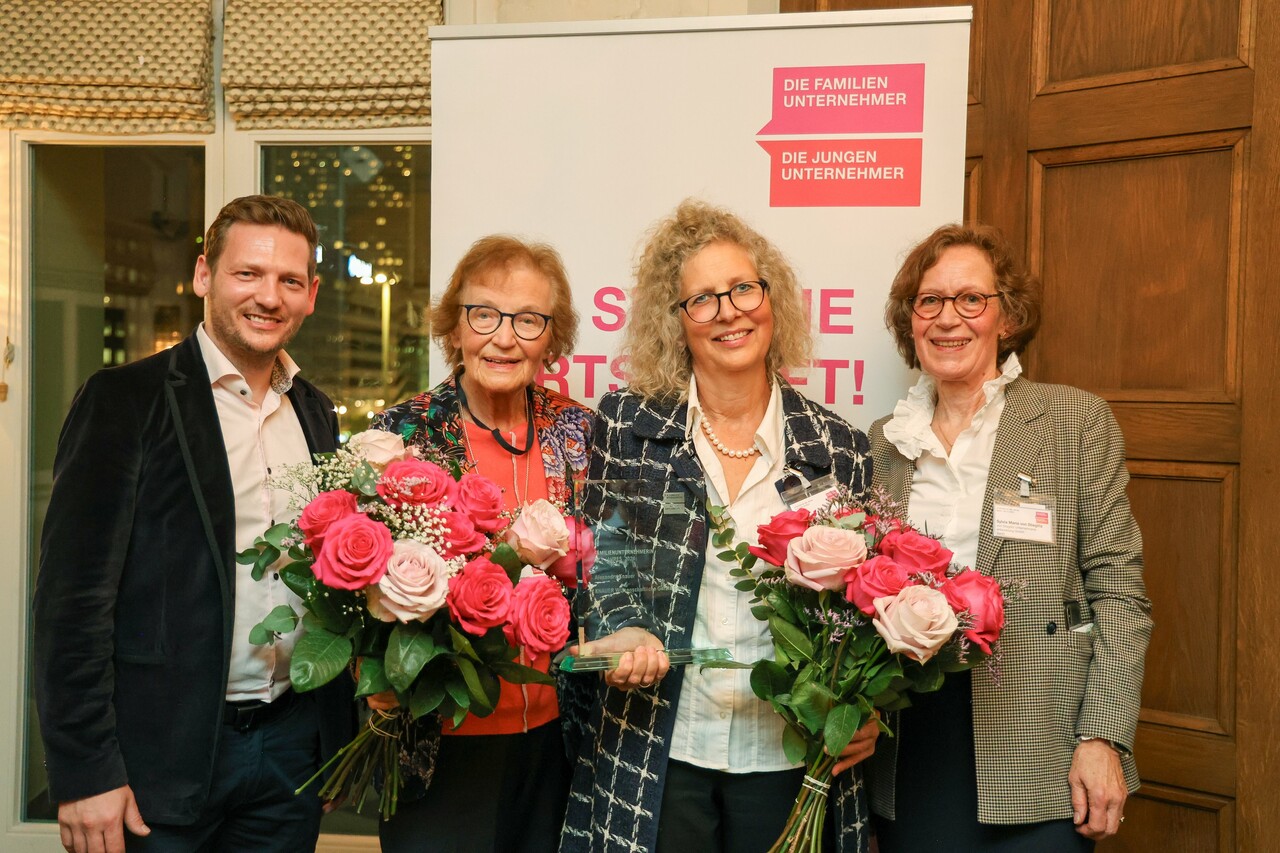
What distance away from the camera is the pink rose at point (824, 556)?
61.9 inches

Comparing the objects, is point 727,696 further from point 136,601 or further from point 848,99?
point 848,99

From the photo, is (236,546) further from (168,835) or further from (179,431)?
(168,835)

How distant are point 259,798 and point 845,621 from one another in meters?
1.28

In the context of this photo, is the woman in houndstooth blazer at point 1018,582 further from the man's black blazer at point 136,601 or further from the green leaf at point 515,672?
the man's black blazer at point 136,601

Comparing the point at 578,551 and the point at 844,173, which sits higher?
the point at 844,173

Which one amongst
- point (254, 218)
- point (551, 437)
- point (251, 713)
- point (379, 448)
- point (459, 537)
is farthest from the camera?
point (551, 437)

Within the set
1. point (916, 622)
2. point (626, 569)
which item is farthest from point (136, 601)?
point (916, 622)

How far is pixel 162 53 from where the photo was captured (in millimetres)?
3449

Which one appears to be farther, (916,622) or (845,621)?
(845,621)

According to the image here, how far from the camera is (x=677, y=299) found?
2.12m

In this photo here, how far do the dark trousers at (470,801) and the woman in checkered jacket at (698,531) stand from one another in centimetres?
14

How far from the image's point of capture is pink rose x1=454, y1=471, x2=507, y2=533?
5.41 feet

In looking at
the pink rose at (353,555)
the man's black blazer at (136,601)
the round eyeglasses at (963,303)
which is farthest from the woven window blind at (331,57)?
the pink rose at (353,555)

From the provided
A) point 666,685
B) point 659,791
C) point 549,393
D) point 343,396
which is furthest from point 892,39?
point 343,396
